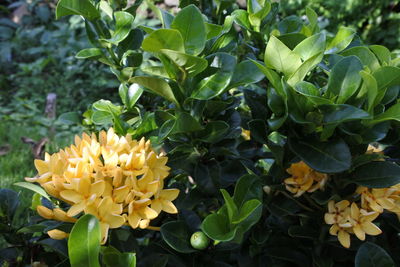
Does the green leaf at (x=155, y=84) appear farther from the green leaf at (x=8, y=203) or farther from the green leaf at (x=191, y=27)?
the green leaf at (x=8, y=203)

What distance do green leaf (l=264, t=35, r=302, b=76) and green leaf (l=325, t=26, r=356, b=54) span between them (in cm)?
20

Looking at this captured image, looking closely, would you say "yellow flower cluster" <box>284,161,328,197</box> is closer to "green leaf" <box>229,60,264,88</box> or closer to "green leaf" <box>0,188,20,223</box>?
"green leaf" <box>229,60,264,88</box>

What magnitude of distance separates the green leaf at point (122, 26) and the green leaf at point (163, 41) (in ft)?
0.82

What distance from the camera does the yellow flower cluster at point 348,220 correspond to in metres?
0.88

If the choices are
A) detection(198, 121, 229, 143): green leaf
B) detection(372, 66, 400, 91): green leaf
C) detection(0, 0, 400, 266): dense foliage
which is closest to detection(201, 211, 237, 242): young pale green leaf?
detection(0, 0, 400, 266): dense foliage

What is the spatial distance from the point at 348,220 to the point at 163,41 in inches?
19.9

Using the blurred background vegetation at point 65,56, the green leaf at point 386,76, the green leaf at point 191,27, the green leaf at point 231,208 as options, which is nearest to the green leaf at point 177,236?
the green leaf at point 231,208

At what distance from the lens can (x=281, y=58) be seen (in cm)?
84

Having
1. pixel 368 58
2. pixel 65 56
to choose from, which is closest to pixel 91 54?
pixel 368 58

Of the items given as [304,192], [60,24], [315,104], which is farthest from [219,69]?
[60,24]

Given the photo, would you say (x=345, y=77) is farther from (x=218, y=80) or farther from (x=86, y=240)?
(x=86, y=240)

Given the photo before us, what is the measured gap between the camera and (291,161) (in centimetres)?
94

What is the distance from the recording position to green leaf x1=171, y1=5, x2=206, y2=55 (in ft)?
2.65

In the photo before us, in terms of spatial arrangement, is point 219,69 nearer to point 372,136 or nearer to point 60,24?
point 372,136
